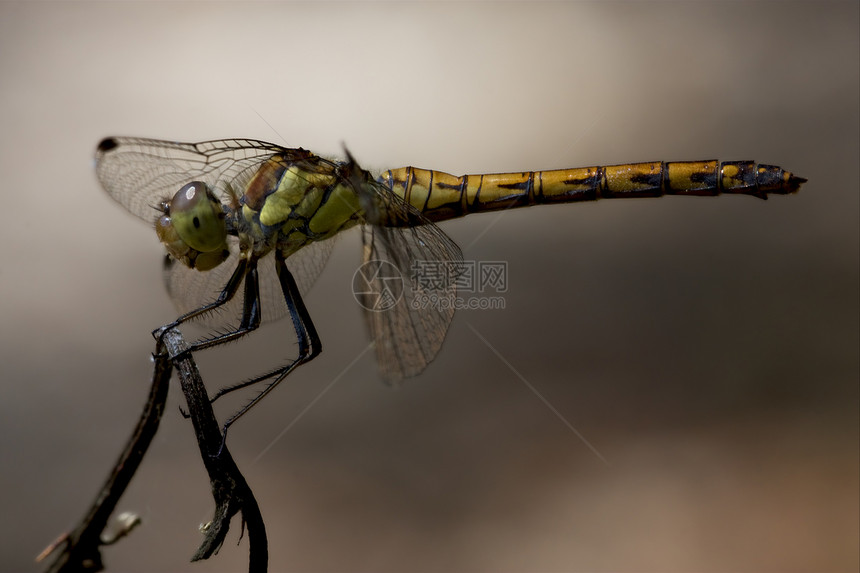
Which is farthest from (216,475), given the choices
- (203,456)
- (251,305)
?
(251,305)

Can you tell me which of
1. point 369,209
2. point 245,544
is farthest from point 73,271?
point 245,544

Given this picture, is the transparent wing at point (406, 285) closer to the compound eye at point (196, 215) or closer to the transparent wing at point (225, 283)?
the transparent wing at point (225, 283)

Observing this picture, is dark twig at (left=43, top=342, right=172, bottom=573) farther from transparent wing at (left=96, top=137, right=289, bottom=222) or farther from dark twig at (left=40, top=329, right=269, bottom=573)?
transparent wing at (left=96, top=137, right=289, bottom=222)

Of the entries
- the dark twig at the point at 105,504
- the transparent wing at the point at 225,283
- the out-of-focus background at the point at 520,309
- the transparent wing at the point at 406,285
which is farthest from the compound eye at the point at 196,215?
the out-of-focus background at the point at 520,309

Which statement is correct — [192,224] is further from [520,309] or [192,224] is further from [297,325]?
[520,309]

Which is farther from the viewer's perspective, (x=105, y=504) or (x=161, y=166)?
(x=161, y=166)

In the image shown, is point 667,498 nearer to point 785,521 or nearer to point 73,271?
point 785,521

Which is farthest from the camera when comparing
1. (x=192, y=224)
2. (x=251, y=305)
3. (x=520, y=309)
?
(x=520, y=309)
